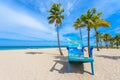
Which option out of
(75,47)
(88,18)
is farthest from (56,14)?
(75,47)

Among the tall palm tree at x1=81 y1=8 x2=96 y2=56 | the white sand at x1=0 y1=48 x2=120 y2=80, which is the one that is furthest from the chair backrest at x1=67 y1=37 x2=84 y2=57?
the tall palm tree at x1=81 y1=8 x2=96 y2=56

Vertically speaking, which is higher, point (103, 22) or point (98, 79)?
point (103, 22)

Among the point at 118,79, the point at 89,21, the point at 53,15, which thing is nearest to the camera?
the point at 118,79

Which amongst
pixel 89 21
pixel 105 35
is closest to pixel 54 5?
pixel 89 21

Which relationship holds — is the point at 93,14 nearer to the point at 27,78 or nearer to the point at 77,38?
the point at 77,38

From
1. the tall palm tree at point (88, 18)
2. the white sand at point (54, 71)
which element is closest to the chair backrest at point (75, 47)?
the white sand at point (54, 71)

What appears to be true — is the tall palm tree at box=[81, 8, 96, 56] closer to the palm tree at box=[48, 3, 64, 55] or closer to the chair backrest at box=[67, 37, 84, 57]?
the palm tree at box=[48, 3, 64, 55]

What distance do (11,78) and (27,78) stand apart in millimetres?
698

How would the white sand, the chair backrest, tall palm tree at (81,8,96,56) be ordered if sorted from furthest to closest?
tall palm tree at (81,8,96,56)
the chair backrest
the white sand

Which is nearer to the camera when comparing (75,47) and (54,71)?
(54,71)

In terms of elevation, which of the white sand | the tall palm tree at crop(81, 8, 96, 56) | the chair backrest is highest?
the tall palm tree at crop(81, 8, 96, 56)

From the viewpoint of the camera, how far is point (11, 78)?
17.5 ft

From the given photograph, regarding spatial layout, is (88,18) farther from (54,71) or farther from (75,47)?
(54,71)

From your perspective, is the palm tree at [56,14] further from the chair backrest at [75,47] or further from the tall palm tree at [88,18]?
the chair backrest at [75,47]
